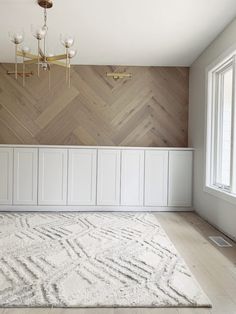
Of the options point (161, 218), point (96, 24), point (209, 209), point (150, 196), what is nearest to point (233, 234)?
point (209, 209)

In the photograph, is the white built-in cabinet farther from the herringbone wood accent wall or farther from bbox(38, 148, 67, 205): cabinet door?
the herringbone wood accent wall

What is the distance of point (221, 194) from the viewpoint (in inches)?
126

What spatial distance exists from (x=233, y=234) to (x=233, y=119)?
1231mm

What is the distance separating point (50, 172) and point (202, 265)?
Result: 266cm

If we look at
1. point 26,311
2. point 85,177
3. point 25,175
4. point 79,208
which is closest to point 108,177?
point 85,177

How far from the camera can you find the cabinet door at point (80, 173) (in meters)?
4.21

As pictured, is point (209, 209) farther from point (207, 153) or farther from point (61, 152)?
point (61, 152)

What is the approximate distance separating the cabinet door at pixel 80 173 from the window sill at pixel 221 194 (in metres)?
1.67

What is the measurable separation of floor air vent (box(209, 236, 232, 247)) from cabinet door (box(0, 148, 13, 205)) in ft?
9.64

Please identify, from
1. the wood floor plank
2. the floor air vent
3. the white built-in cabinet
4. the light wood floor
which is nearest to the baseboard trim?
the white built-in cabinet

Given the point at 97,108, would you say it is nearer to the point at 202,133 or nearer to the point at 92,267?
the point at 202,133

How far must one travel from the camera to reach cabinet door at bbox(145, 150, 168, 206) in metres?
4.29

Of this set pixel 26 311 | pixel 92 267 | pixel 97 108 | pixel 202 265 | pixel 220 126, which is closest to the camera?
pixel 26 311

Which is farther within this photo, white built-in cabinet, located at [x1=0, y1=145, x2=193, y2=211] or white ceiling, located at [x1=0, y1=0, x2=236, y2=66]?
white built-in cabinet, located at [x1=0, y1=145, x2=193, y2=211]
